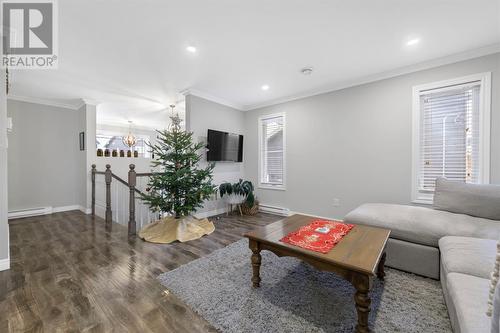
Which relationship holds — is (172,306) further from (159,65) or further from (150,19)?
(159,65)

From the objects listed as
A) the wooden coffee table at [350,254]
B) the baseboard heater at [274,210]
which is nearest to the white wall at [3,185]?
the wooden coffee table at [350,254]

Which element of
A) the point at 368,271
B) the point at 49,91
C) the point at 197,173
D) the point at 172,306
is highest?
the point at 49,91

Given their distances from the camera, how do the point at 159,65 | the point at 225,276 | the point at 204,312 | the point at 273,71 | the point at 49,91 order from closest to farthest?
the point at 204,312 < the point at 225,276 < the point at 159,65 < the point at 273,71 < the point at 49,91

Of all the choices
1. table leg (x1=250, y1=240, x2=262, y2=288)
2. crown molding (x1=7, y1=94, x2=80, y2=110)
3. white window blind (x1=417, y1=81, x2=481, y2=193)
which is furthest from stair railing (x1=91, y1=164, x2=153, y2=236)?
white window blind (x1=417, y1=81, x2=481, y2=193)

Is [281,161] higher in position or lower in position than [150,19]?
lower

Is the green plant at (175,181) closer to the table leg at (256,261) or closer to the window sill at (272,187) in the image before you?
the table leg at (256,261)

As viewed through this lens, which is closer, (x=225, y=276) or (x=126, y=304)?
(x=126, y=304)

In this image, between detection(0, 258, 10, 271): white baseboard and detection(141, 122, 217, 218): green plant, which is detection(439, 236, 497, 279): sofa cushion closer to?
detection(141, 122, 217, 218): green plant

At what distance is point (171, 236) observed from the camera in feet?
9.81

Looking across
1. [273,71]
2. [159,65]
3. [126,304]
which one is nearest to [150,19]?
[159,65]

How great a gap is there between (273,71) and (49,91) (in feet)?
14.2

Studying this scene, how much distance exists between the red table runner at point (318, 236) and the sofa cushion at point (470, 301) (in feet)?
2.29

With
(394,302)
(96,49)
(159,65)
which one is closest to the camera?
(394,302)

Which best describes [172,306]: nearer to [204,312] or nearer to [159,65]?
[204,312]
